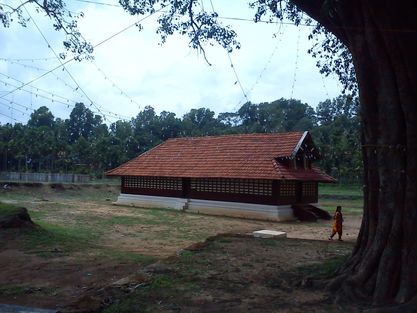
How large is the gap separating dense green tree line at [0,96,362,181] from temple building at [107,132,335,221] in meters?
10.8

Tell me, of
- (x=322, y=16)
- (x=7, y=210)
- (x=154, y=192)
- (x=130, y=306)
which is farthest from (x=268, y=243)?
(x=154, y=192)

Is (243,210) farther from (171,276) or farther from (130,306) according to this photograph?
(130,306)

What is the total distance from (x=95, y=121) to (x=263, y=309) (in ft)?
217

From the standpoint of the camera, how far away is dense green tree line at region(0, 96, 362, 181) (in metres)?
47.2

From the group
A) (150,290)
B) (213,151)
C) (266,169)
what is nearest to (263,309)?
(150,290)

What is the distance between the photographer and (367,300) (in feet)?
18.5

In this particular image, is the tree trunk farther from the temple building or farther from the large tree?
the temple building

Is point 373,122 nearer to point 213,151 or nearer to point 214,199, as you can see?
point 214,199

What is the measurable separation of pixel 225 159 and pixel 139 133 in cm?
3587

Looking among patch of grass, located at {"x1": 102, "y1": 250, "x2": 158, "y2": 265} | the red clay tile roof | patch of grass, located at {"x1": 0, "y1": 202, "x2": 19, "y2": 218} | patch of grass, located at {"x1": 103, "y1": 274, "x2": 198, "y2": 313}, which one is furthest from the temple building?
patch of grass, located at {"x1": 103, "y1": 274, "x2": 198, "y2": 313}

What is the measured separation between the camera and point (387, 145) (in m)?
5.94

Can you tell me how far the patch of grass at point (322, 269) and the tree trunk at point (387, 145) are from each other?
0.52m

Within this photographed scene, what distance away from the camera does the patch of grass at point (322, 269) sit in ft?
22.4

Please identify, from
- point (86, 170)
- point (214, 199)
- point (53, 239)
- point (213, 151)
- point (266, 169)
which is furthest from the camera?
point (86, 170)
